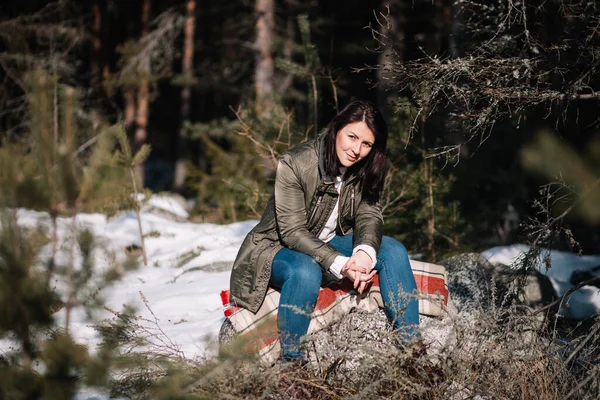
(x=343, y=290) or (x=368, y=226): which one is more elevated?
(x=368, y=226)

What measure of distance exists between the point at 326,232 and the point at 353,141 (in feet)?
2.05

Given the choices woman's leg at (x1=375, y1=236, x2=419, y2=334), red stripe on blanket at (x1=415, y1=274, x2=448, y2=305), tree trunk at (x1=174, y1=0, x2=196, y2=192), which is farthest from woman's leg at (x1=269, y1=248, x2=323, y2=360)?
tree trunk at (x1=174, y1=0, x2=196, y2=192)

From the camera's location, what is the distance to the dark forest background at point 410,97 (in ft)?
11.0

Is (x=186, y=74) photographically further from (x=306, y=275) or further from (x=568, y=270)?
(x=306, y=275)

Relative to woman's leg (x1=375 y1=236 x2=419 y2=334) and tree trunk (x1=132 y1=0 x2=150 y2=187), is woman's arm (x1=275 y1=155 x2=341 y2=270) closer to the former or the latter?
woman's leg (x1=375 y1=236 x2=419 y2=334)

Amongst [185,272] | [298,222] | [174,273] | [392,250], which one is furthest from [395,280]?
[174,273]

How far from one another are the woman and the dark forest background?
1.28 feet

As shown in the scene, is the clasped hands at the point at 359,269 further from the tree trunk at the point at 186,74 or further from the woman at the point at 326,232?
the tree trunk at the point at 186,74

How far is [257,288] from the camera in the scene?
11.3 feet

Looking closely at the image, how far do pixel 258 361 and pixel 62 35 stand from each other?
1182 cm

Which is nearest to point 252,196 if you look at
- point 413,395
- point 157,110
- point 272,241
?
point 272,241

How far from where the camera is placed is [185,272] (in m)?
5.89

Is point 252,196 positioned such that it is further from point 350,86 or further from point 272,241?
point 350,86

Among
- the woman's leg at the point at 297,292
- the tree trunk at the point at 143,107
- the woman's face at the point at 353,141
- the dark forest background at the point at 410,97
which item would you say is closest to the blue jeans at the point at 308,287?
the woman's leg at the point at 297,292
